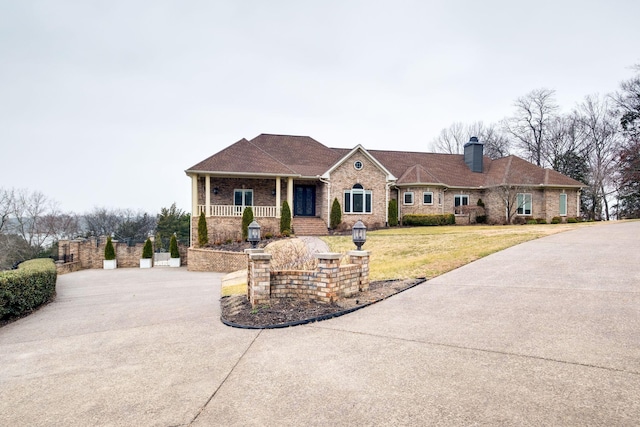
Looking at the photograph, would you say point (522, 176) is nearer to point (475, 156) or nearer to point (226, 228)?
point (475, 156)

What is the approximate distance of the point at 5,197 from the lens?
3075cm

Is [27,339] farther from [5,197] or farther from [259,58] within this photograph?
[5,197]

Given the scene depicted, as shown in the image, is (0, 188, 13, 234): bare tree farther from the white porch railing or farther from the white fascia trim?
the white porch railing

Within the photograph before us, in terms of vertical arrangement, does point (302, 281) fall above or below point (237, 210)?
below

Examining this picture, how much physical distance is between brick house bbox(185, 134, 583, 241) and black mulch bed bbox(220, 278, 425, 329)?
576 inches

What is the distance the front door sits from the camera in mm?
24844

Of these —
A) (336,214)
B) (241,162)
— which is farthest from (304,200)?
(241,162)

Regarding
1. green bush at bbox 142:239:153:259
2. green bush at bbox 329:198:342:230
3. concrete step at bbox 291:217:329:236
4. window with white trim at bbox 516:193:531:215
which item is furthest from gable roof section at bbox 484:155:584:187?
green bush at bbox 142:239:153:259

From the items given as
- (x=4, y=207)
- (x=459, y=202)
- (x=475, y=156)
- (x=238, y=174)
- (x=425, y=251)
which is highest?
(x=475, y=156)

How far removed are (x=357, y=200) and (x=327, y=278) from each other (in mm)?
17450

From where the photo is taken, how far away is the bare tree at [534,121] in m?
38.3

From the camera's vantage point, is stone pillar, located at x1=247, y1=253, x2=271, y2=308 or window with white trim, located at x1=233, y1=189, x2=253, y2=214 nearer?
stone pillar, located at x1=247, y1=253, x2=271, y2=308

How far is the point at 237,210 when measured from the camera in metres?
21.6

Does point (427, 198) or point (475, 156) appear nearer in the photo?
point (427, 198)
